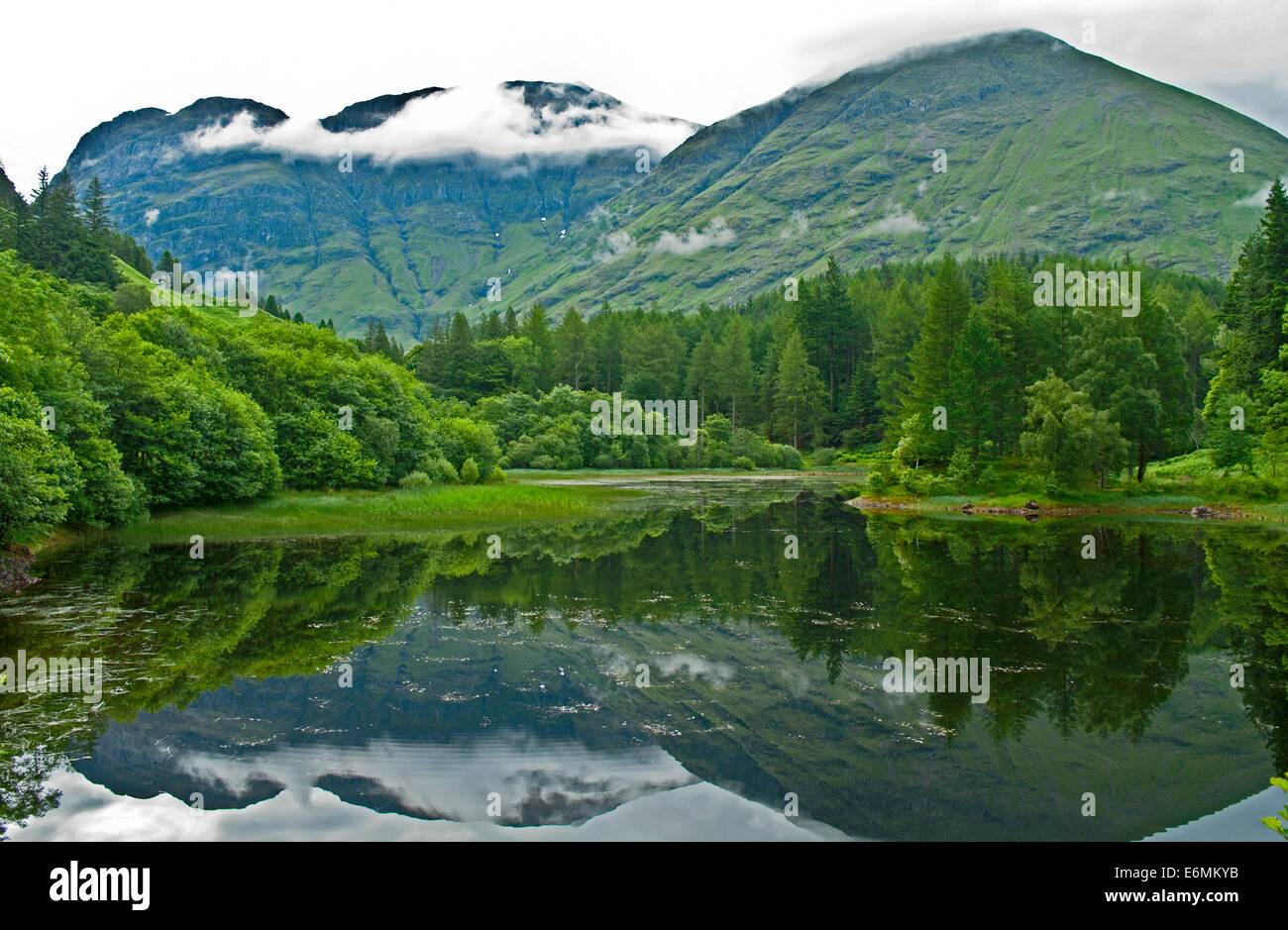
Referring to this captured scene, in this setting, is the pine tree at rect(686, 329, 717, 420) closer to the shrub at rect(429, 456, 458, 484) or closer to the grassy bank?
the grassy bank

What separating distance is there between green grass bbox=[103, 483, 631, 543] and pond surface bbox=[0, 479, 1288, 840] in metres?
10.5

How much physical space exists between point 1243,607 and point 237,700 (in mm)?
30889

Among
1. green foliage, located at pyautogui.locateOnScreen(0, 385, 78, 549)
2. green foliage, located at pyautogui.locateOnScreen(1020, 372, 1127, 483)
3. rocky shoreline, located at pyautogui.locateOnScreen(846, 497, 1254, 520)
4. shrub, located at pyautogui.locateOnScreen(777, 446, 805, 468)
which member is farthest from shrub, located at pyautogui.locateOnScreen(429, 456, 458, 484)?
shrub, located at pyautogui.locateOnScreen(777, 446, 805, 468)

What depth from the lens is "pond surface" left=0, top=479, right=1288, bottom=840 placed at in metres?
12.7

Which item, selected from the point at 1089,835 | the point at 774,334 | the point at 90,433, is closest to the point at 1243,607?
the point at 1089,835

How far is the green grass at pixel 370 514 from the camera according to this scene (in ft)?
152

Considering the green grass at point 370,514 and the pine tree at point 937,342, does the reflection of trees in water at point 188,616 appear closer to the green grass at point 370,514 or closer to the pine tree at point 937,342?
the green grass at point 370,514

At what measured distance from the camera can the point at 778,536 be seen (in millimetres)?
49219

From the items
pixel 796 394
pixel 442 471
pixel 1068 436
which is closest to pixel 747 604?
pixel 1068 436

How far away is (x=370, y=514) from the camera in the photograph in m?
53.4

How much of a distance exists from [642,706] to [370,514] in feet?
131

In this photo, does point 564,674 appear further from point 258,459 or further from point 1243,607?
point 258,459

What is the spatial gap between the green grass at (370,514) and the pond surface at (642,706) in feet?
34.5

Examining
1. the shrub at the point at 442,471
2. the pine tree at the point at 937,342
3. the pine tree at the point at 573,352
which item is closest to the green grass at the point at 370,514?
the shrub at the point at 442,471
